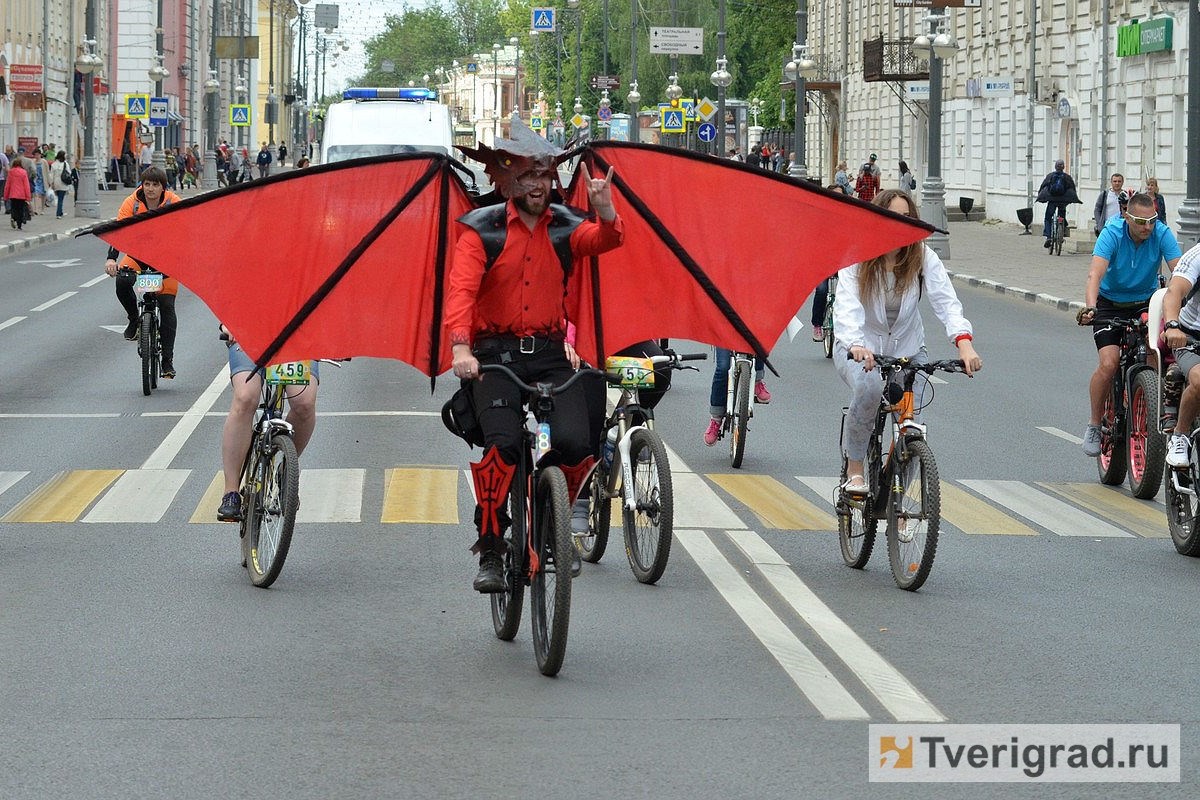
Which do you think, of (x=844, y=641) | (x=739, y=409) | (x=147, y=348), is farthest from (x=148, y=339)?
(x=844, y=641)

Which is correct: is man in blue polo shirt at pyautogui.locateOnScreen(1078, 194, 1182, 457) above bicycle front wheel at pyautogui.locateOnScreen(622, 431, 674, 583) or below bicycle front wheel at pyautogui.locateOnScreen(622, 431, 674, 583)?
above

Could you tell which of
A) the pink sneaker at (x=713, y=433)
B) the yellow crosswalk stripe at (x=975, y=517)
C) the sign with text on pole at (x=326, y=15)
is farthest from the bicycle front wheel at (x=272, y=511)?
the sign with text on pole at (x=326, y=15)

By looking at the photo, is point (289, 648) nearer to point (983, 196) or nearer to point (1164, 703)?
point (1164, 703)

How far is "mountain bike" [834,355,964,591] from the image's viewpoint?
8.19 meters

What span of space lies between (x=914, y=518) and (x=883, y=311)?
3.11ft

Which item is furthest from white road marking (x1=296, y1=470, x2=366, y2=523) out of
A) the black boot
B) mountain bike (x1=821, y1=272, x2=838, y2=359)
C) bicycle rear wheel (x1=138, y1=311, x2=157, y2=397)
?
mountain bike (x1=821, y1=272, x2=838, y2=359)

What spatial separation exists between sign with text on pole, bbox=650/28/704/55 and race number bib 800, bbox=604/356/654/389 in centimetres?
5567

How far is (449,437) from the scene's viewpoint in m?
13.8

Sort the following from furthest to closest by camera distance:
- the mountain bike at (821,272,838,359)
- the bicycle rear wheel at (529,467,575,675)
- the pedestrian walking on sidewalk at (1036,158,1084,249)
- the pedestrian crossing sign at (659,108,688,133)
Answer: the pedestrian crossing sign at (659,108,688,133), the pedestrian walking on sidewalk at (1036,158,1084,249), the mountain bike at (821,272,838,359), the bicycle rear wheel at (529,467,575,675)

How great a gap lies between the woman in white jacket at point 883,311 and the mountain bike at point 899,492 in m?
0.08

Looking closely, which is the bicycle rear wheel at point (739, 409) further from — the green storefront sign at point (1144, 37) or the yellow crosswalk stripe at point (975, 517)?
the green storefront sign at point (1144, 37)

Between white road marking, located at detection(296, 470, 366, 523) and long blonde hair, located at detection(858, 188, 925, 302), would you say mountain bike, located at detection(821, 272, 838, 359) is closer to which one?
white road marking, located at detection(296, 470, 366, 523)

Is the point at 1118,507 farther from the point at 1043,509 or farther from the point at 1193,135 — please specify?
the point at 1193,135

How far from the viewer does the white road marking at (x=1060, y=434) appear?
1412 cm
